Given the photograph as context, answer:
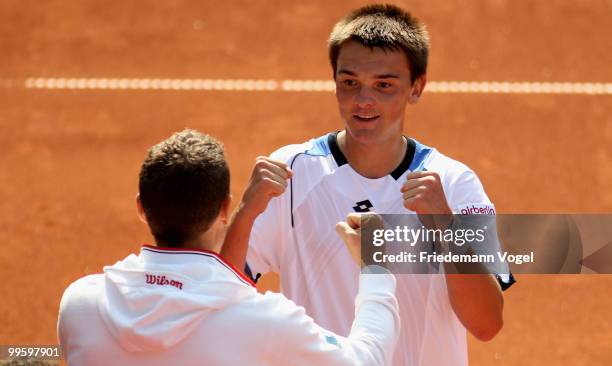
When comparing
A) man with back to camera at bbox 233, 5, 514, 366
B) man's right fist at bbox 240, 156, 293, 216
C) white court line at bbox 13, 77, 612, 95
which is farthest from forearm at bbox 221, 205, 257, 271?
white court line at bbox 13, 77, 612, 95

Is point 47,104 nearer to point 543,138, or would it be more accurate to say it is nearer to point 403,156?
point 543,138

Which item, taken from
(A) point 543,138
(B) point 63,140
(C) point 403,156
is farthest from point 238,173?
(C) point 403,156

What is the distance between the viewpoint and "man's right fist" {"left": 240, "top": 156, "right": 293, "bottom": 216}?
4277 millimetres

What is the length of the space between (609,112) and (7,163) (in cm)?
672

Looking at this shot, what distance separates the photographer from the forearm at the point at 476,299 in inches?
169

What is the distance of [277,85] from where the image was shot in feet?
43.6

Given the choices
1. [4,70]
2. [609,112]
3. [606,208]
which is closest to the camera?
[606,208]

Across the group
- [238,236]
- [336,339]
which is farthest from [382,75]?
[336,339]

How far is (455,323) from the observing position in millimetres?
4582

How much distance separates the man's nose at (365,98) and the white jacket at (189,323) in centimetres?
152

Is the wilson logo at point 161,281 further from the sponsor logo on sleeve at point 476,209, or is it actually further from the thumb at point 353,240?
the sponsor logo on sleeve at point 476,209

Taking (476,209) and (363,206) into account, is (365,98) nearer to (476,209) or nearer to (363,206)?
(363,206)

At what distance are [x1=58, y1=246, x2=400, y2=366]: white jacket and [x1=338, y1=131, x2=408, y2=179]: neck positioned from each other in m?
1.50

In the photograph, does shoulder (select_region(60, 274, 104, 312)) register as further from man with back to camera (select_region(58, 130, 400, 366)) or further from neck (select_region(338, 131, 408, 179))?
neck (select_region(338, 131, 408, 179))
